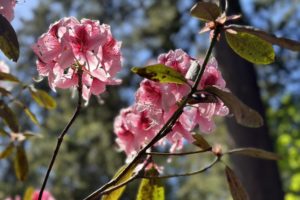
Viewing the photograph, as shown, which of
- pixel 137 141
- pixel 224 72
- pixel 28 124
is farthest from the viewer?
pixel 28 124

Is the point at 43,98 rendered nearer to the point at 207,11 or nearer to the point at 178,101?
the point at 178,101

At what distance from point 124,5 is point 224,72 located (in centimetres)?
666

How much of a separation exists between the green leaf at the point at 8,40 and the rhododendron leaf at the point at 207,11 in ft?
0.85

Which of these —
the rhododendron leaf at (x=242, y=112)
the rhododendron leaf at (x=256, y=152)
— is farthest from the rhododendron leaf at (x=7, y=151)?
the rhododendron leaf at (x=242, y=112)

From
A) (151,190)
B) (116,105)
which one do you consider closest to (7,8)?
(151,190)

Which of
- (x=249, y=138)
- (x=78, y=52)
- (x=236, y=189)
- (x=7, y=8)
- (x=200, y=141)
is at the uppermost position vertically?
(x=249, y=138)

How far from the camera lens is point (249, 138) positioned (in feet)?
10.7

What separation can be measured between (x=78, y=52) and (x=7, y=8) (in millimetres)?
131

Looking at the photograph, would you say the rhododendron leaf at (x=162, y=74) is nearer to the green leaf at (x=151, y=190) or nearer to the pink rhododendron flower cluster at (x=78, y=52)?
the pink rhododendron flower cluster at (x=78, y=52)

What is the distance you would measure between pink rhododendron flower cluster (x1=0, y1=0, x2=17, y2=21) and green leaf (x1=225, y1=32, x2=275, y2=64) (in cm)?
33

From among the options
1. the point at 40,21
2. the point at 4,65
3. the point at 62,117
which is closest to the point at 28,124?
the point at 62,117

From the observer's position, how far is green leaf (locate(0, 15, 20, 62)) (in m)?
0.83

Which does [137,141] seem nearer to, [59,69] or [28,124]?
[59,69]

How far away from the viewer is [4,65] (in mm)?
1291
